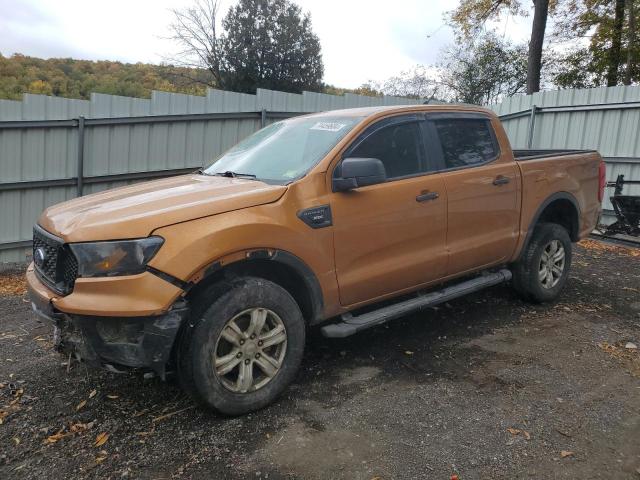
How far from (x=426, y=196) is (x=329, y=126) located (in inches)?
36.0

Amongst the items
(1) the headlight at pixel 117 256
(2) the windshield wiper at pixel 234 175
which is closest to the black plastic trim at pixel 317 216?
(2) the windshield wiper at pixel 234 175

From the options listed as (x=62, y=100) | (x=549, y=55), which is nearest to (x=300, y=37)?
(x=549, y=55)

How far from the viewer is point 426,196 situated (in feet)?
13.3

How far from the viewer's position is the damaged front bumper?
2867mm

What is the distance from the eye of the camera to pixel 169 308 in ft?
9.41

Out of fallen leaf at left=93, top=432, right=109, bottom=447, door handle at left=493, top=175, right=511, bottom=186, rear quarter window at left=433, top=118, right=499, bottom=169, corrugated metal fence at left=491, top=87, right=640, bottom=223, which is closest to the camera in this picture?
fallen leaf at left=93, top=432, right=109, bottom=447

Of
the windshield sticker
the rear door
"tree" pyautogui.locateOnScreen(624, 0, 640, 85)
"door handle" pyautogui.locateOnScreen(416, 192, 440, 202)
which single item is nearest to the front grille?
the windshield sticker

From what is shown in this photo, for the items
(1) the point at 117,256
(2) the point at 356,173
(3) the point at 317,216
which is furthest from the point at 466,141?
(1) the point at 117,256

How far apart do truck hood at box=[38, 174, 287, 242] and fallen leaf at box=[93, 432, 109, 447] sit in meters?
1.15

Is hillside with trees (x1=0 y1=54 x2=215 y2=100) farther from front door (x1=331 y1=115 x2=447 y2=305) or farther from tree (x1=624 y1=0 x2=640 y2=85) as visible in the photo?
front door (x1=331 y1=115 x2=447 y2=305)

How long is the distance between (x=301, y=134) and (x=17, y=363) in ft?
9.32

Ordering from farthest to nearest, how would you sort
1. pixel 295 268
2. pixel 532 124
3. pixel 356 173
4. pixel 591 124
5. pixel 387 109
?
pixel 532 124
pixel 591 124
pixel 387 109
pixel 356 173
pixel 295 268

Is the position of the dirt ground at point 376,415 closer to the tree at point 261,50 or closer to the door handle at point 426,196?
the door handle at point 426,196

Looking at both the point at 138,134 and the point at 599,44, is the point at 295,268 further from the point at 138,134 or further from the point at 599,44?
the point at 599,44
